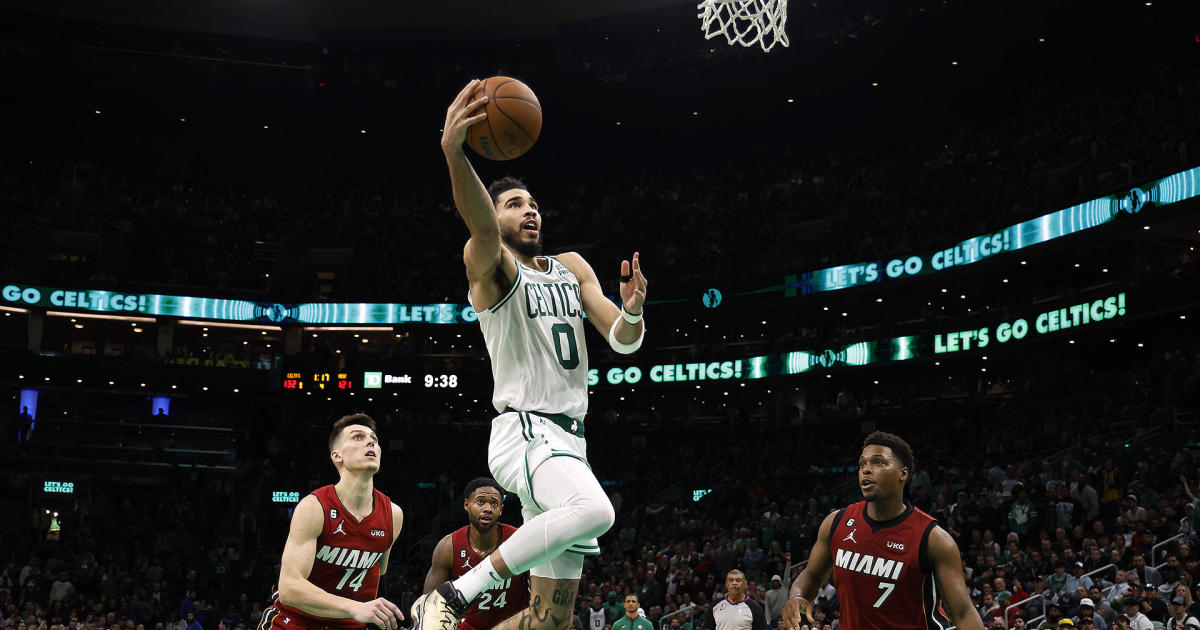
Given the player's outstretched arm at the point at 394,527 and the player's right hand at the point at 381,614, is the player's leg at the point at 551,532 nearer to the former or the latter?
the player's right hand at the point at 381,614

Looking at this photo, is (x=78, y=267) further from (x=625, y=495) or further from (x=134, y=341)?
(x=625, y=495)

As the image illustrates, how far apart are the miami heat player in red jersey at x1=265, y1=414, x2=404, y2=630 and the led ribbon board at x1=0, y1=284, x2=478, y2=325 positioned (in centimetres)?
3509

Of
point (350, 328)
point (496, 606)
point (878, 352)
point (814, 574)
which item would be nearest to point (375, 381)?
point (350, 328)

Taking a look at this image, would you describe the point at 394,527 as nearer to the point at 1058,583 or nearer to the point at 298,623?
the point at 298,623

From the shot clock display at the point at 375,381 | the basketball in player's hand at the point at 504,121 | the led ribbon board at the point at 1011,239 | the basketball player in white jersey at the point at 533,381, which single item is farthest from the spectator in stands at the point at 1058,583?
the shot clock display at the point at 375,381

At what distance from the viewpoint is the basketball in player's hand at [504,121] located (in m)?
6.53

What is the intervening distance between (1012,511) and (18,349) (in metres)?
36.0

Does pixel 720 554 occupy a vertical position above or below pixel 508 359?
below

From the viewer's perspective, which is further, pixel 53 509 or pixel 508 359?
pixel 53 509

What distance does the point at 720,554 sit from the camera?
25.2 m

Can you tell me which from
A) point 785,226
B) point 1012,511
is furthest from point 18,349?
point 1012,511

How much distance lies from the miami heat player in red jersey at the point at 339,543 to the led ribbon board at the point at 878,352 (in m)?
25.2

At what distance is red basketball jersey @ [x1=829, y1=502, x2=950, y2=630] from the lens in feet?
23.4

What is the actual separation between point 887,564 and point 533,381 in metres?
2.48
